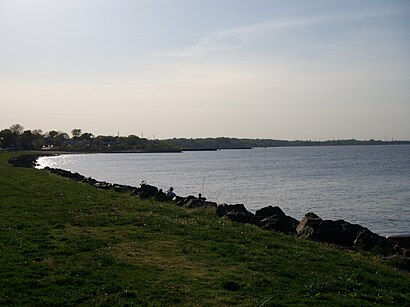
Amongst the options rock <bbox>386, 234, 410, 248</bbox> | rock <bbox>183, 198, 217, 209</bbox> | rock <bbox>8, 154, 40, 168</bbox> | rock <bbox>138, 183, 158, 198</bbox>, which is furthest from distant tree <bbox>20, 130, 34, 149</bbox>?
rock <bbox>386, 234, 410, 248</bbox>

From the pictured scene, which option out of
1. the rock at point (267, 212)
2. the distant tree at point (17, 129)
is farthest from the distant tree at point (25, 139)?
the rock at point (267, 212)

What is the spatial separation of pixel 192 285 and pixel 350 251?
7.97 meters

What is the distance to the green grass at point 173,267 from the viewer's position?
9250 millimetres

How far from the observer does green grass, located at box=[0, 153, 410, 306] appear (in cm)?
925

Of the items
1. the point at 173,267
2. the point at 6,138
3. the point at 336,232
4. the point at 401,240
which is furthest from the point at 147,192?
the point at 6,138

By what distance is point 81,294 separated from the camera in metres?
9.13

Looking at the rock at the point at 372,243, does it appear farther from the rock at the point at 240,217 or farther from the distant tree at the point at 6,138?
→ the distant tree at the point at 6,138

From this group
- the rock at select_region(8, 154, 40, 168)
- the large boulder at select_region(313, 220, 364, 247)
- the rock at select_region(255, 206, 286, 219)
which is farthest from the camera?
the rock at select_region(8, 154, 40, 168)

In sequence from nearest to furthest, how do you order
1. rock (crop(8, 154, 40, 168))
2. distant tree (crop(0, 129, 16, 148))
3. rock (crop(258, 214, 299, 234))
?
rock (crop(258, 214, 299, 234)), rock (crop(8, 154, 40, 168)), distant tree (crop(0, 129, 16, 148))

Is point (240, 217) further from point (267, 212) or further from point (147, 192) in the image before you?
point (147, 192)

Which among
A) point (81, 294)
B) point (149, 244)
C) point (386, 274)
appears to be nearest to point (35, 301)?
point (81, 294)

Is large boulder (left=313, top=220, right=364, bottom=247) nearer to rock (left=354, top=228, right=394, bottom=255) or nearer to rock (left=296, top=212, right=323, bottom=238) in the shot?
rock (left=296, top=212, right=323, bottom=238)

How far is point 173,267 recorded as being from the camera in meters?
11.2

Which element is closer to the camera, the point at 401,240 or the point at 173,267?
the point at 173,267
